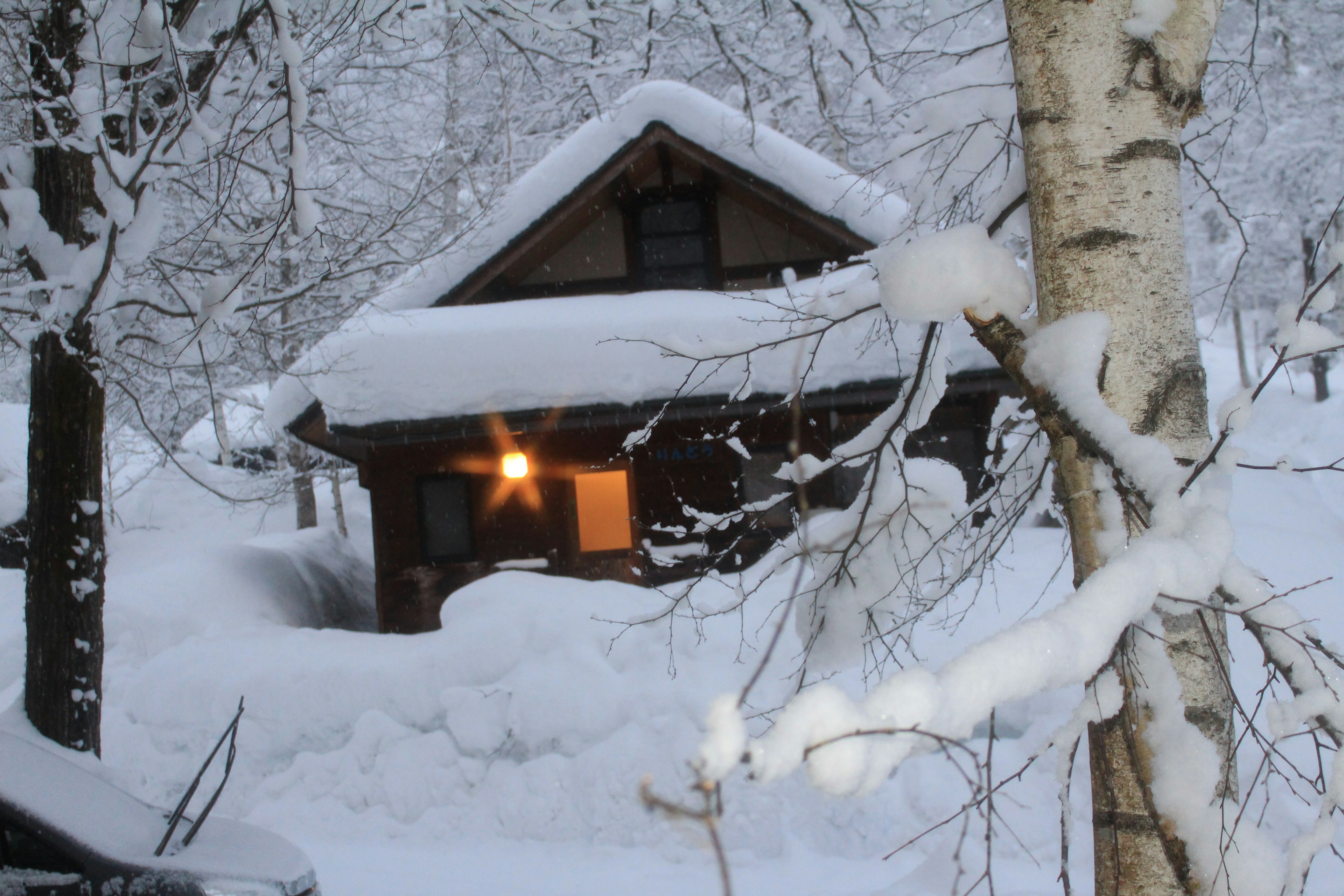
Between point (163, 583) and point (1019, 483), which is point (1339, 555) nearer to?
point (1019, 483)

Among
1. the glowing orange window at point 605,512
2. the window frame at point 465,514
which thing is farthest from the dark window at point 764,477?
the window frame at point 465,514

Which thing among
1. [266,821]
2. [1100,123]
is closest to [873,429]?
[1100,123]

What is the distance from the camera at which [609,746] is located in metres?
6.29

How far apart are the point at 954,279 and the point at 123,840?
163 inches

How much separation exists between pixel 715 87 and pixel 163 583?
14.1 m

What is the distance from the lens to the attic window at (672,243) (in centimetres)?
1116

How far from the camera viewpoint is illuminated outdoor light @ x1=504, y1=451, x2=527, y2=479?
33.6 ft

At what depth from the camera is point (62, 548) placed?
16.4 ft

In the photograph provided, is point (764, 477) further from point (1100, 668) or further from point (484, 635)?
point (1100, 668)

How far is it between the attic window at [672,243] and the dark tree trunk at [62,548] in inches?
279

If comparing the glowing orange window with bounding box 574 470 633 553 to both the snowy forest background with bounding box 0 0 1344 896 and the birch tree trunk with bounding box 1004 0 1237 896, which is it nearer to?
the snowy forest background with bounding box 0 0 1344 896

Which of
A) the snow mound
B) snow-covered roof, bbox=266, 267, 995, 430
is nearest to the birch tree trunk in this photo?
snow-covered roof, bbox=266, 267, 995, 430

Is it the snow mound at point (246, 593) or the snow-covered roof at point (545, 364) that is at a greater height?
the snow-covered roof at point (545, 364)

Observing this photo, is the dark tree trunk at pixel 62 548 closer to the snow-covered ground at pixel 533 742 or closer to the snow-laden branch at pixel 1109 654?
the snow-covered ground at pixel 533 742
